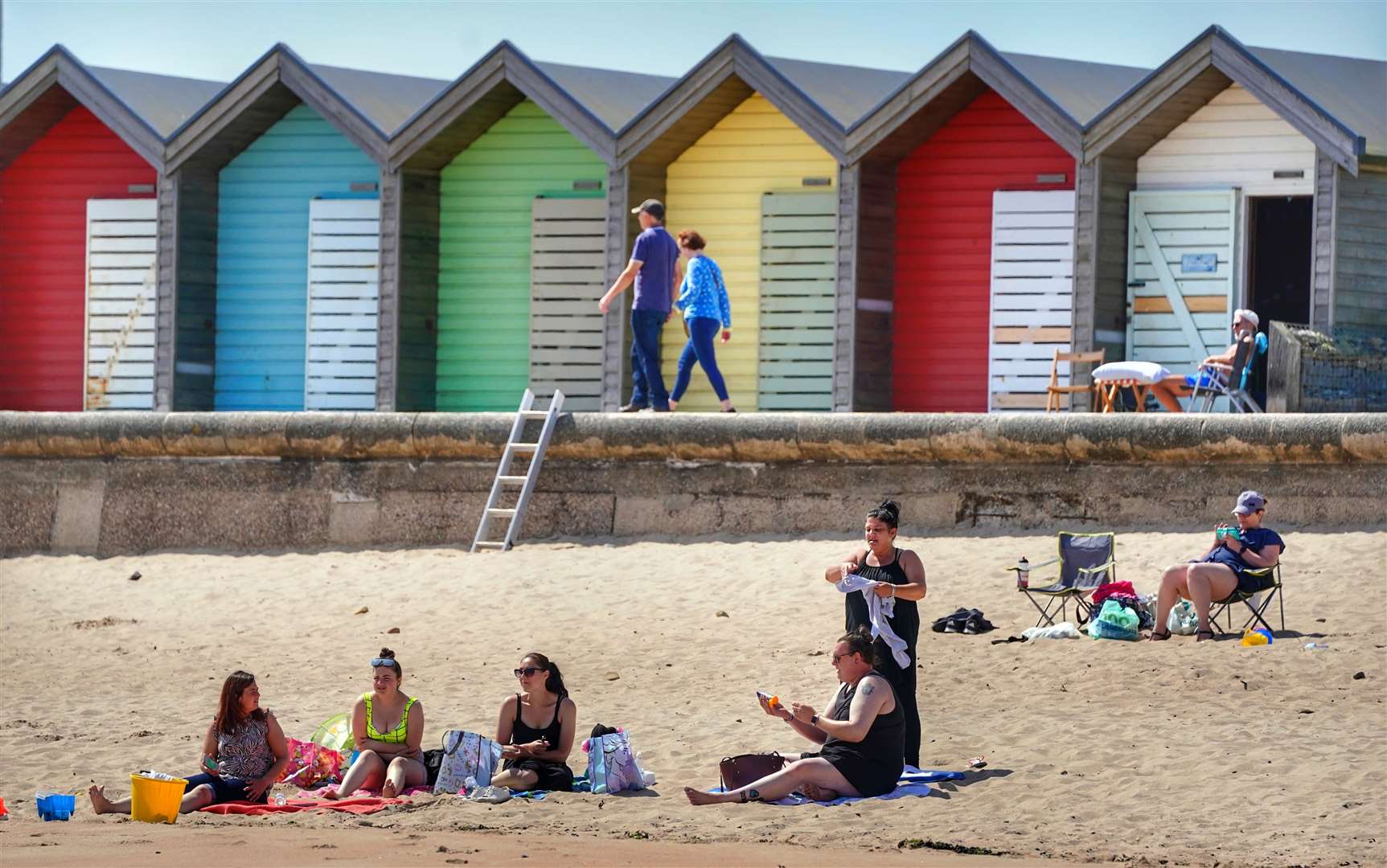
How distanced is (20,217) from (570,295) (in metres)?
6.24

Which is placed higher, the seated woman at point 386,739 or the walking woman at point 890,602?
the walking woman at point 890,602

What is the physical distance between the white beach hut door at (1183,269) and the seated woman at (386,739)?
10.2 meters

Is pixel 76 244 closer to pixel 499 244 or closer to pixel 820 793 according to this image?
pixel 499 244

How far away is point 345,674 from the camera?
13078 millimetres

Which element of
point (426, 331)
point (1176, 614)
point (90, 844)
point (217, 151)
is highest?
point (217, 151)

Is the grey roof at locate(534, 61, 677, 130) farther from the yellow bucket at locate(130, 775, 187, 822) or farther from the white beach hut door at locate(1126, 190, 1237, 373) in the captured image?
the yellow bucket at locate(130, 775, 187, 822)

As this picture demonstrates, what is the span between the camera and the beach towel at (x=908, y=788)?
9.72m

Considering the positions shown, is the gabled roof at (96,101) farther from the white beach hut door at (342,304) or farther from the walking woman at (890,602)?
the walking woman at (890,602)

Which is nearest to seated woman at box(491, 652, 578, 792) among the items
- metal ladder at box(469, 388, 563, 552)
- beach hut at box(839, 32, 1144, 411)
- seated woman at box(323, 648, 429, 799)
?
seated woman at box(323, 648, 429, 799)

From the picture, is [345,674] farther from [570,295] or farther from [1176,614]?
[570,295]

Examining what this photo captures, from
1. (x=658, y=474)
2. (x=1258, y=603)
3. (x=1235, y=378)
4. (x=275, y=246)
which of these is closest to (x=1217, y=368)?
(x=1235, y=378)

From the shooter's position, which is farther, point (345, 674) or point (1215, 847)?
point (345, 674)

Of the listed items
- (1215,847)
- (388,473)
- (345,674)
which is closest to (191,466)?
(388,473)

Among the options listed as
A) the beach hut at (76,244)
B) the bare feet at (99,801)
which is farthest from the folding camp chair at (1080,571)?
the beach hut at (76,244)
